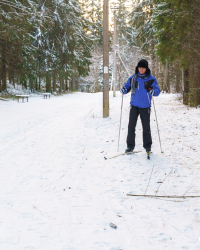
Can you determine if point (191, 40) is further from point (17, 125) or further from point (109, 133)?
point (17, 125)

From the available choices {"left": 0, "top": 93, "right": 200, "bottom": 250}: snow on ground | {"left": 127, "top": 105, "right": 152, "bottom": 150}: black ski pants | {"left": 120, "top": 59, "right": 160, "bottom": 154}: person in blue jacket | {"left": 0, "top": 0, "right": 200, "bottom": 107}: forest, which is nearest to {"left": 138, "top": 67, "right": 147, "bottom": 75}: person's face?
{"left": 120, "top": 59, "right": 160, "bottom": 154}: person in blue jacket

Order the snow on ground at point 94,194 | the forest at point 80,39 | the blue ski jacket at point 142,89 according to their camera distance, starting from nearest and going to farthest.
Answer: the snow on ground at point 94,194, the blue ski jacket at point 142,89, the forest at point 80,39

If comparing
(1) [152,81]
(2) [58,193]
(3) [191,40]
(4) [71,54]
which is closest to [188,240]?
(2) [58,193]

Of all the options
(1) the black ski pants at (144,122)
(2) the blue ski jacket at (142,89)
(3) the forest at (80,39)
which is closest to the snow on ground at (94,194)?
(1) the black ski pants at (144,122)

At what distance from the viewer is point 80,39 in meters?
29.6

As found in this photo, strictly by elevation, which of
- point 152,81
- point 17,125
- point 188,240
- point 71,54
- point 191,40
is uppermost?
point 71,54

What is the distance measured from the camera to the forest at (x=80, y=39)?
1101cm

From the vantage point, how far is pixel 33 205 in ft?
11.1

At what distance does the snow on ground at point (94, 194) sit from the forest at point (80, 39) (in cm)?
610

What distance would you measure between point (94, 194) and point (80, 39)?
28.6 m

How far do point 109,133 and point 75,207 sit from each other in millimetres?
4940

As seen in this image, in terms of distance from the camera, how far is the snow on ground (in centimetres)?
265

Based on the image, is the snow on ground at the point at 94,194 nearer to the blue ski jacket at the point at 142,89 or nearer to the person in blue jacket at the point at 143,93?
the person in blue jacket at the point at 143,93

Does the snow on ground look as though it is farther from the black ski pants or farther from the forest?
the forest
